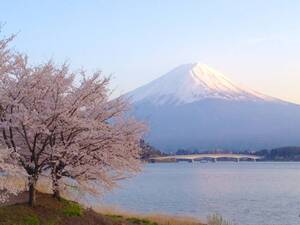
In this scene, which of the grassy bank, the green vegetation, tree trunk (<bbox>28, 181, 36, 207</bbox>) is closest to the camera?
the grassy bank

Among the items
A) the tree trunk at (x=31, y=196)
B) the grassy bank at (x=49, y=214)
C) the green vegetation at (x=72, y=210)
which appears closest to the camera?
the grassy bank at (x=49, y=214)

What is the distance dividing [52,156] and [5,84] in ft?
8.07

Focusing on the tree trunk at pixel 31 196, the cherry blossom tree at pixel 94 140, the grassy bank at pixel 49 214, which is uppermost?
the cherry blossom tree at pixel 94 140

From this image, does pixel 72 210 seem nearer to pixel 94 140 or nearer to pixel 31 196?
pixel 31 196

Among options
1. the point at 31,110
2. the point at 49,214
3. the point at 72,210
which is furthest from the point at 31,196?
the point at 31,110

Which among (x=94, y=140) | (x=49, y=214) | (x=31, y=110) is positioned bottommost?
(x=49, y=214)

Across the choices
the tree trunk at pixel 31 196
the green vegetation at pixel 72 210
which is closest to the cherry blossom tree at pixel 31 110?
the tree trunk at pixel 31 196

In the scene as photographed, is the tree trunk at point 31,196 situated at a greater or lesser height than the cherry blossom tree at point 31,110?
lesser

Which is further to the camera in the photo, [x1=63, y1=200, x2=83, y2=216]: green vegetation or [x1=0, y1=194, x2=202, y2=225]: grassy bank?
[x1=63, y1=200, x2=83, y2=216]: green vegetation

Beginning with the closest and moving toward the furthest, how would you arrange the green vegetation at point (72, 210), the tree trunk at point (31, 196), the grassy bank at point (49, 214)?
the grassy bank at point (49, 214) → the tree trunk at point (31, 196) → the green vegetation at point (72, 210)

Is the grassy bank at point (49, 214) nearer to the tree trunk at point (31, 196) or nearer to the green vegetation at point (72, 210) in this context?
the green vegetation at point (72, 210)

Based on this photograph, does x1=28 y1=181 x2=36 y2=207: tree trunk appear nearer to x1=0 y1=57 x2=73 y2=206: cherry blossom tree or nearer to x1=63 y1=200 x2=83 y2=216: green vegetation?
x1=0 y1=57 x2=73 y2=206: cherry blossom tree

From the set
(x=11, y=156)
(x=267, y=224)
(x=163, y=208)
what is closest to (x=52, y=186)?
(x=11, y=156)

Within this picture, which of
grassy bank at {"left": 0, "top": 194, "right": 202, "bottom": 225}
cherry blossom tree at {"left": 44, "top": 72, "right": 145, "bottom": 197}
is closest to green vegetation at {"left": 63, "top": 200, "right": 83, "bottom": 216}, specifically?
grassy bank at {"left": 0, "top": 194, "right": 202, "bottom": 225}
